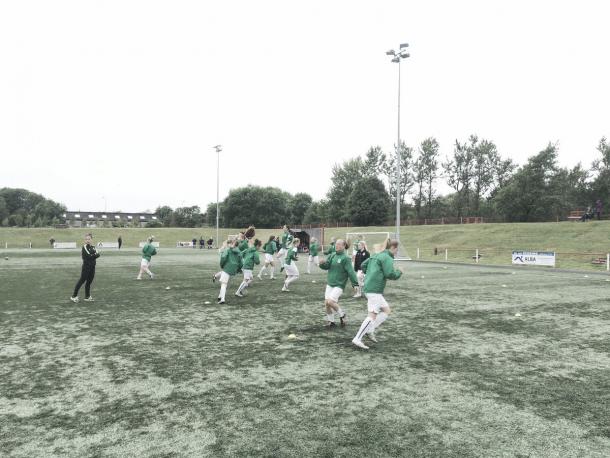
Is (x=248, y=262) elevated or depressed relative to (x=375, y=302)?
elevated

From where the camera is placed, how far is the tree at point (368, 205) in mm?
80125

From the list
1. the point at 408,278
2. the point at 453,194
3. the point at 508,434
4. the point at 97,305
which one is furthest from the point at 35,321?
the point at 453,194

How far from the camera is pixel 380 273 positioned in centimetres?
792

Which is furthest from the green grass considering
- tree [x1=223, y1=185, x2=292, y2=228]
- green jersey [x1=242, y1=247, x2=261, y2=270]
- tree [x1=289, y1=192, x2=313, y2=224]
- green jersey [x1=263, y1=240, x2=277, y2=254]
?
tree [x1=289, y1=192, x2=313, y2=224]

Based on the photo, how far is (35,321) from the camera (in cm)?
1027

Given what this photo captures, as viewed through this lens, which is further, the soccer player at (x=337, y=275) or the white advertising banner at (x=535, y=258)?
the white advertising banner at (x=535, y=258)

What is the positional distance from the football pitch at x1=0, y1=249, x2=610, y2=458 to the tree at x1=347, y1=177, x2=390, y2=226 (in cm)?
6828

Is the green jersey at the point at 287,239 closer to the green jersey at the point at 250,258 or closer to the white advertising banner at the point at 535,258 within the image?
the green jersey at the point at 250,258

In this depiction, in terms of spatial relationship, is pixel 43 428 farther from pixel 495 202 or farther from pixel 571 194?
pixel 571 194

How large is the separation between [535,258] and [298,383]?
2858 cm

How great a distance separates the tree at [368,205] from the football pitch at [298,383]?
68.3 metres

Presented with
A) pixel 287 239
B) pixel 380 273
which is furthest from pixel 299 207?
pixel 380 273

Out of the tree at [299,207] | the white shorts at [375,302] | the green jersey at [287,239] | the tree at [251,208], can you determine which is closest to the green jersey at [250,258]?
the green jersey at [287,239]

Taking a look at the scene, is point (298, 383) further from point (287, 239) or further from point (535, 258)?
point (535, 258)
